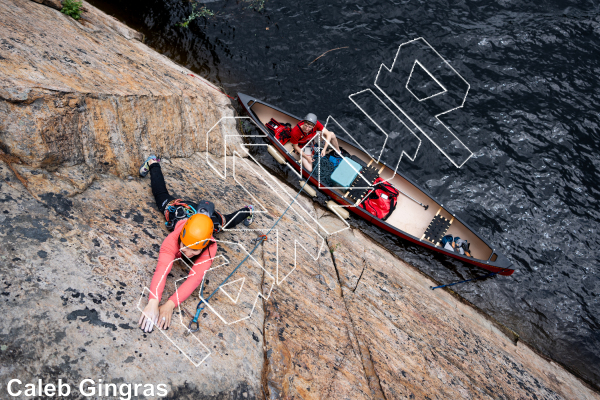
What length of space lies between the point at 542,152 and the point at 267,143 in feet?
34.0

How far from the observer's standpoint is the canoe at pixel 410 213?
364 inches

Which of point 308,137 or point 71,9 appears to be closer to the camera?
point 71,9

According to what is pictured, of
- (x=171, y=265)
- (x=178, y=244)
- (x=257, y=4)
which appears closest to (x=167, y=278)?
(x=171, y=265)

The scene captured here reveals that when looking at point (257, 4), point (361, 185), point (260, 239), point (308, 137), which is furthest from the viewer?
point (257, 4)

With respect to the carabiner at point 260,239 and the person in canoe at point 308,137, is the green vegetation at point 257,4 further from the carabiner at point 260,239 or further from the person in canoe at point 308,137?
the carabiner at point 260,239

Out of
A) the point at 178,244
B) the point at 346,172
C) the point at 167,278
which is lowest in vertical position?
the point at 167,278

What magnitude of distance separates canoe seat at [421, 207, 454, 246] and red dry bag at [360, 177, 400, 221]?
4.13 ft

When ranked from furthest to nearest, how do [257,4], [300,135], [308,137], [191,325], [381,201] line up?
1. [257,4]
2. [300,135]
3. [308,137]
4. [381,201]
5. [191,325]

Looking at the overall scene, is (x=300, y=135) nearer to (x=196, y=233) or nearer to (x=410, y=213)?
(x=410, y=213)

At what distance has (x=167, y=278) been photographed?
16.3 ft

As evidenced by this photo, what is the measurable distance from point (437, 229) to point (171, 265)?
26.2ft

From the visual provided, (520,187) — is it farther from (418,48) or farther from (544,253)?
(418,48)

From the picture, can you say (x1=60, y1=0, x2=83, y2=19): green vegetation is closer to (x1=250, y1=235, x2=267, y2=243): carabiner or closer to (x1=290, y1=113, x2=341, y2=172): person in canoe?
(x1=290, y1=113, x2=341, y2=172): person in canoe

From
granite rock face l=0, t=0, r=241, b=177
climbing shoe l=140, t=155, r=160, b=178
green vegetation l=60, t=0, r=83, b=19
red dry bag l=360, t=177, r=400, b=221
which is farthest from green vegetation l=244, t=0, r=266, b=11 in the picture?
climbing shoe l=140, t=155, r=160, b=178
